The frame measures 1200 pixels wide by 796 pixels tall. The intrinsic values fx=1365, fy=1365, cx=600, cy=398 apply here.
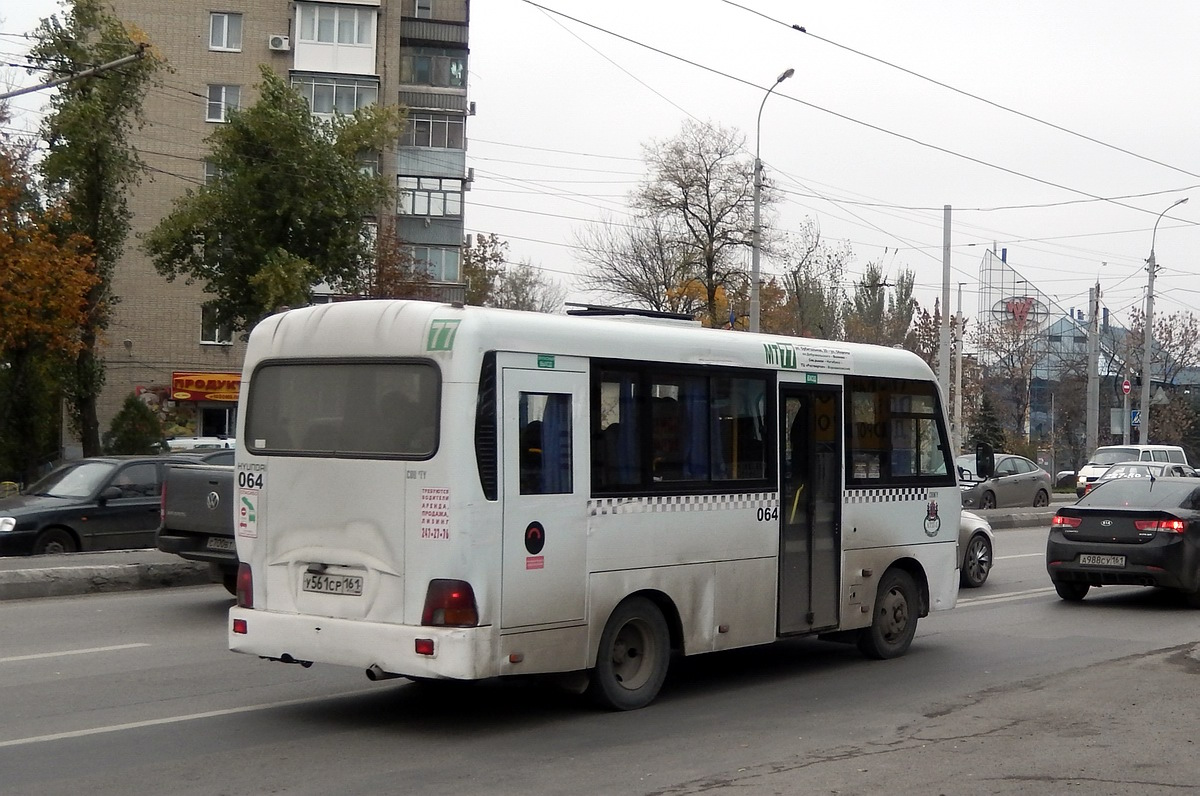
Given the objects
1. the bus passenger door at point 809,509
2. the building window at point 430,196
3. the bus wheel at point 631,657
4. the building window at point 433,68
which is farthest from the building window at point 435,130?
the bus wheel at point 631,657

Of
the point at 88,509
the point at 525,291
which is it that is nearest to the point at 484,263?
the point at 525,291

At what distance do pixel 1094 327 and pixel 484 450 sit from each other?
47350 mm

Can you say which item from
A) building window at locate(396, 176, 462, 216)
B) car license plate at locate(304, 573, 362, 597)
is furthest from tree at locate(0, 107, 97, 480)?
car license plate at locate(304, 573, 362, 597)

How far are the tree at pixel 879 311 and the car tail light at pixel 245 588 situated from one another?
185 ft

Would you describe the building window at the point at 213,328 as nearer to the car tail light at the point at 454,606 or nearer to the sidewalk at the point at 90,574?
the sidewalk at the point at 90,574

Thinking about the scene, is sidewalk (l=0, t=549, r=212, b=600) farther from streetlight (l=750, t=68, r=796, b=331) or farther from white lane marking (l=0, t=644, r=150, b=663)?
streetlight (l=750, t=68, r=796, b=331)

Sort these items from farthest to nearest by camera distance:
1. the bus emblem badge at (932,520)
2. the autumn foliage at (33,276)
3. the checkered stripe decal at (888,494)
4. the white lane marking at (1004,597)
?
the autumn foliage at (33,276) < the white lane marking at (1004,597) < the bus emblem badge at (932,520) < the checkered stripe decal at (888,494)

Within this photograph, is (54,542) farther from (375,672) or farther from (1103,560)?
(1103,560)

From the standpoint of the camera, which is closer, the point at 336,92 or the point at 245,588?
the point at 245,588

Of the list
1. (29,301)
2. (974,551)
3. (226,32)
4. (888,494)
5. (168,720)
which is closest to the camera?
(168,720)

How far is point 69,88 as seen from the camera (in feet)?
113

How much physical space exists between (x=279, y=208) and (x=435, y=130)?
625 inches

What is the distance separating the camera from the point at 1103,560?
50.9ft

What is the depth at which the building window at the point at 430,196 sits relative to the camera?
50406 millimetres
